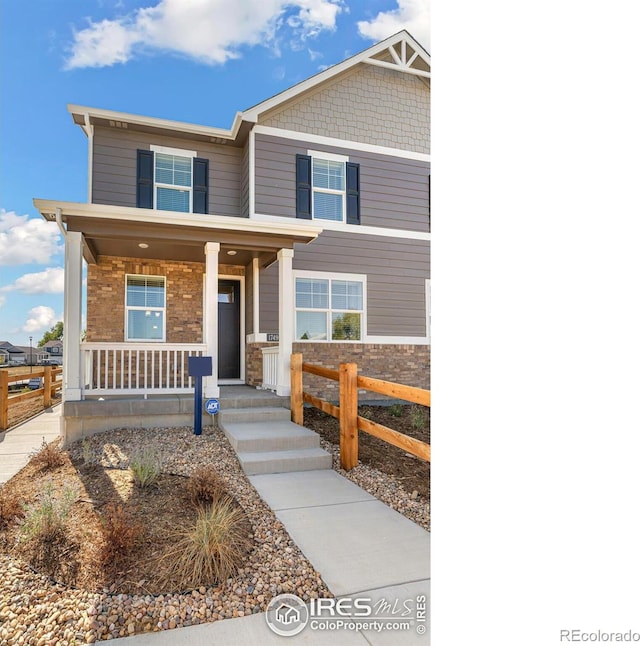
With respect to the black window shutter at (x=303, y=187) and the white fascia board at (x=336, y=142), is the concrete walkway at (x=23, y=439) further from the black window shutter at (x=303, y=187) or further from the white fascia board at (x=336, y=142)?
the white fascia board at (x=336, y=142)

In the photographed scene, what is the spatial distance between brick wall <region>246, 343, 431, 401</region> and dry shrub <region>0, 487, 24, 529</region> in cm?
543

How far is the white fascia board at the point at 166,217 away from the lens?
6492mm

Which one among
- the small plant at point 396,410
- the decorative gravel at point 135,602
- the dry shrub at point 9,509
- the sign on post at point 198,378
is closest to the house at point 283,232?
the small plant at point 396,410

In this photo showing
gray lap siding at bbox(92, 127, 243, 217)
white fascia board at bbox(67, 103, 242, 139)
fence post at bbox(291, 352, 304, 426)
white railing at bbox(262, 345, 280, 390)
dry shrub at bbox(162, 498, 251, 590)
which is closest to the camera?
dry shrub at bbox(162, 498, 251, 590)

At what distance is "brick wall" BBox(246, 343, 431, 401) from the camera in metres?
9.30

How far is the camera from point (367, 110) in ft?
33.7

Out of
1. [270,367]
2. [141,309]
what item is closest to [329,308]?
[270,367]

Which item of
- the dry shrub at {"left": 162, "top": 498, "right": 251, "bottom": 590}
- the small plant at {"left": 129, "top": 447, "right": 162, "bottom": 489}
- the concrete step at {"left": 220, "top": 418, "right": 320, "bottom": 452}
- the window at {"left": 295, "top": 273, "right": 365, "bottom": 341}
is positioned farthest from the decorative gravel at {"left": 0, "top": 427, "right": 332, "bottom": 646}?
the window at {"left": 295, "top": 273, "right": 365, "bottom": 341}

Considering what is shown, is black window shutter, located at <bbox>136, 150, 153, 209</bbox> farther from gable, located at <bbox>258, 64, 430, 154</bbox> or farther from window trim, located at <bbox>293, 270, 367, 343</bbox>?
window trim, located at <bbox>293, 270, 367, 343</bbox>

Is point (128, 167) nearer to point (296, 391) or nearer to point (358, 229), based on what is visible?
point (358, 229)
